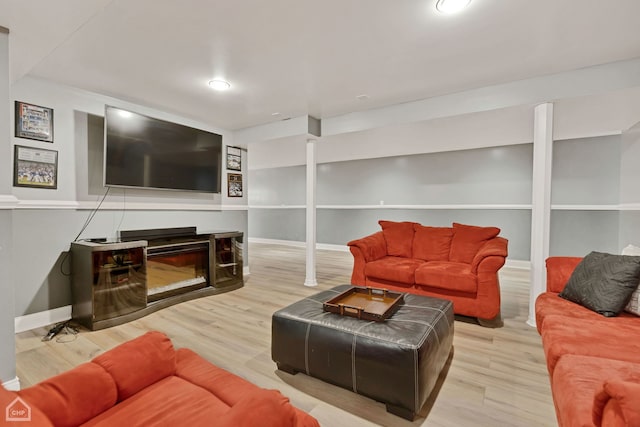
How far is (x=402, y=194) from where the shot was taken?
22.5ft

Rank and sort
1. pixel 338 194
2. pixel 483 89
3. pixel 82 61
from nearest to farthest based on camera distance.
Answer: pixel 82 61
pixel 483 89
pixel 338 194

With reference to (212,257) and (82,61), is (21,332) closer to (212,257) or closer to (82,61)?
(212,257)

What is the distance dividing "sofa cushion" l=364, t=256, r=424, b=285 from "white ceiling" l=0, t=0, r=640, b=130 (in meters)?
1.95

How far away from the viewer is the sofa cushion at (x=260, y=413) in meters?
0.75

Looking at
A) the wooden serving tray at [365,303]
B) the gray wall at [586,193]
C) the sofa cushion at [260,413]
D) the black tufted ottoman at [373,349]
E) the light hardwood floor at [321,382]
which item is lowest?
the light hardwood floor at [321,382]

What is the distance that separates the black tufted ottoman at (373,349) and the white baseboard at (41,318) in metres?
2.47

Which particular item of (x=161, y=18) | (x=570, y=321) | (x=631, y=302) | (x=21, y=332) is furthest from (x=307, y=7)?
(x=21, y=332)

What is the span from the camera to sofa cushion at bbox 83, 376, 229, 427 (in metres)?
0.96

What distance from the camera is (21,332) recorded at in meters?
2.74

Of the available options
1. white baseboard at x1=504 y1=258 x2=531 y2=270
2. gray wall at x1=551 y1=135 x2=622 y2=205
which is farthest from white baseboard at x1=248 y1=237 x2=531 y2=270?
gray wall at x1=551 y1=135 x2=622 y2=205

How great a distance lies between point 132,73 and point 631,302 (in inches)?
169

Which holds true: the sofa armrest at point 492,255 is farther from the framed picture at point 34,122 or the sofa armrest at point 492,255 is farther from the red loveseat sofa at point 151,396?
the framed picture at point 34,122

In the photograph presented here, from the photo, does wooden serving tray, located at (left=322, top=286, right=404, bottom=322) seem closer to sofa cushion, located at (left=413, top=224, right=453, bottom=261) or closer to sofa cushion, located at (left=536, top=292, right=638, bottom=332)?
sofa cushion, located at (left=536, top=292, right=638, bottom=332)

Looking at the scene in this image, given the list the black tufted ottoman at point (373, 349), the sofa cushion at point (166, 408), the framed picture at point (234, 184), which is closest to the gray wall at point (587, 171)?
the black tufted ottoman at point (373, 349)
